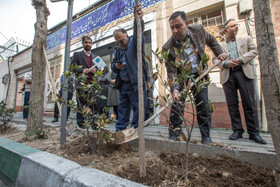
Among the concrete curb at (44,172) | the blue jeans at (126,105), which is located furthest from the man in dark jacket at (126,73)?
the concrete curb at (44,172)

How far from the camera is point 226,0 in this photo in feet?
12.5

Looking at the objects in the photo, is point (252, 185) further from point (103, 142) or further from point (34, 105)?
point (34, 105)

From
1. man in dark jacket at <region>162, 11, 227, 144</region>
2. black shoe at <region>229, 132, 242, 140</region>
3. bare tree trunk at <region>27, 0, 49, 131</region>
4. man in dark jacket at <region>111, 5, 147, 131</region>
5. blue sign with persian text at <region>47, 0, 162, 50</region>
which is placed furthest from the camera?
blue sign with persian text at <region>47, 0, 162, 50</region>

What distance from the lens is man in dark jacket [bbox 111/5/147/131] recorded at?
2.34 m

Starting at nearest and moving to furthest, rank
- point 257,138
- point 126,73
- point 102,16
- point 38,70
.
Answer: point 257,138 → point 126,73 → point 38,70 → point 102,16

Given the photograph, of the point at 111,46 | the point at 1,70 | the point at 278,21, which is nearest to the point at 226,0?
the point at 278,21

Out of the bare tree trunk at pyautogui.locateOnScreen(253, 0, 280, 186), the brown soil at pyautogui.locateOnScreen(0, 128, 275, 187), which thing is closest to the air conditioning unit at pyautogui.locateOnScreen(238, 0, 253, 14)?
the bare tree trunk at pyautogui.locateOnScreen(253, 0, 280, 186)

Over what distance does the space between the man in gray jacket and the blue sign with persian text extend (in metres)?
3.41

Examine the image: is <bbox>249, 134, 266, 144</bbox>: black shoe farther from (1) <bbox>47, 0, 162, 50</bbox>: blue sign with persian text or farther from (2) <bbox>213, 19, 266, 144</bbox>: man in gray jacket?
(1) <bbox>47, 0, 162, 50</bbox>: blue sign with persian text

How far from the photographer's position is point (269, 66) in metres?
0.88

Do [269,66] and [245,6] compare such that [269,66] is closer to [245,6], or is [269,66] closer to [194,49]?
[194,49]

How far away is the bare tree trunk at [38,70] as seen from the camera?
2.81 meters

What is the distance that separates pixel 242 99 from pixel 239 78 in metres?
0.33

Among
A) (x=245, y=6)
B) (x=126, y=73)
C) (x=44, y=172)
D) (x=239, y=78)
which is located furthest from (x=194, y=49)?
(x=245, y=6)
